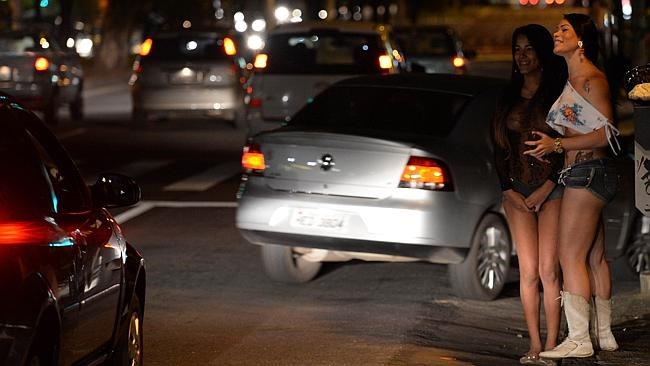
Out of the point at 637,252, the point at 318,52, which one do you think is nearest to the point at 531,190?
the point at 637,252

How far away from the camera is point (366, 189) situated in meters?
10.5

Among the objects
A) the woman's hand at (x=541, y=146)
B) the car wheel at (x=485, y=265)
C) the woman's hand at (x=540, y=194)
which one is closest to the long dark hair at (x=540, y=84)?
the woman's hand at (x=541, y=146)

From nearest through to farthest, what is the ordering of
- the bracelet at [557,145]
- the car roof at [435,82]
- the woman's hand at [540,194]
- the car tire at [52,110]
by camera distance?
1. the bracelet at [557,145]
2. the woman's hand at [540,194]
3. the car roof at [435,82]
4. the car tire at [52,110]

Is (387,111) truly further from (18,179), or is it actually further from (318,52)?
(318,52)

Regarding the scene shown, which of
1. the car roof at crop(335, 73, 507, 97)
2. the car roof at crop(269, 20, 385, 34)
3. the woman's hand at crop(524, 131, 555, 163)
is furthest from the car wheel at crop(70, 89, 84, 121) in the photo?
the woman's hand at crop(524, 131, 555, 163)

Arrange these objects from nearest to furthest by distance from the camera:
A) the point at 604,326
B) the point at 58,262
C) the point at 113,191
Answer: the point at 58,262 < the point at 113,191 < the point at 604,326

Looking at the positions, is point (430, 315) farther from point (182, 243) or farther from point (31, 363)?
point (31, 363)

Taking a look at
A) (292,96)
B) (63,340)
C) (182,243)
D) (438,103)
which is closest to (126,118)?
(292,96)

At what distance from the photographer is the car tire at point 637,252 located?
11914 millimetres

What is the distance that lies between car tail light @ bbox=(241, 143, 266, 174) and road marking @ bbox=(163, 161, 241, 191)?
Answer: 22.0ft

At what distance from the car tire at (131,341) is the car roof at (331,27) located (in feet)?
41.5

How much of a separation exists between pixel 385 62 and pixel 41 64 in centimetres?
904

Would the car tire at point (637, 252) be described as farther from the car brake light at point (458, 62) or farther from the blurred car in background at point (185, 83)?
the car brake light at point (458, 62)

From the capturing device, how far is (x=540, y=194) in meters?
8.39
